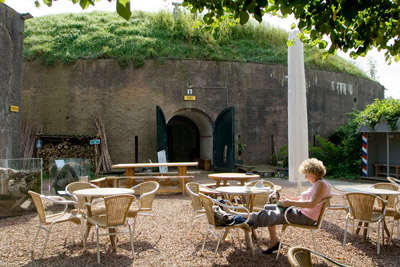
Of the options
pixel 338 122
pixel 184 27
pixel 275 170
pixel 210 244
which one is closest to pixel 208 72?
pixel 184 27

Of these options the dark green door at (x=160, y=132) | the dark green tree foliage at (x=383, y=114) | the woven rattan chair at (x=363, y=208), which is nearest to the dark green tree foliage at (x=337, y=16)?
the woven rattan chair at (x=363, y=208)

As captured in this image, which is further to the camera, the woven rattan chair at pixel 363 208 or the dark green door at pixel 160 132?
the dark green door at pixel 160 132

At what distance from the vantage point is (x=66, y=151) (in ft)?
46.8

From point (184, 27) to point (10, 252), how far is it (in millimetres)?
14219

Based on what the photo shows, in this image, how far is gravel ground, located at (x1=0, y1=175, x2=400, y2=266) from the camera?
4.54 m

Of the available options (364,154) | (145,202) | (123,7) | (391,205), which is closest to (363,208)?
(391,205)

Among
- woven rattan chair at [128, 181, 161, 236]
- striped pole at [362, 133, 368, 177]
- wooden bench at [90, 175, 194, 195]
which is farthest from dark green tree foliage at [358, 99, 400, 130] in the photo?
woven rattan chair at [128, 181, 161, 236]

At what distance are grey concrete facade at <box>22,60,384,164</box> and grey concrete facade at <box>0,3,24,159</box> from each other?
3.48 metres

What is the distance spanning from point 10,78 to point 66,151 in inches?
164

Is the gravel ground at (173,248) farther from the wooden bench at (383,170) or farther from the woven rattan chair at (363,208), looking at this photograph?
the wooden bench at (383,170)

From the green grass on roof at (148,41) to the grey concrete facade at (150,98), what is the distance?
43cm

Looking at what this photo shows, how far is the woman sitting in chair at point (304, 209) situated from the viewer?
4492 mm

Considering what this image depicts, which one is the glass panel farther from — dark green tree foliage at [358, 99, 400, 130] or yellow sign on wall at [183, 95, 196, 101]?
dark green tree foliage at [358, 99, 400, 130]

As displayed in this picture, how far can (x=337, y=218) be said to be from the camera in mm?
6965
